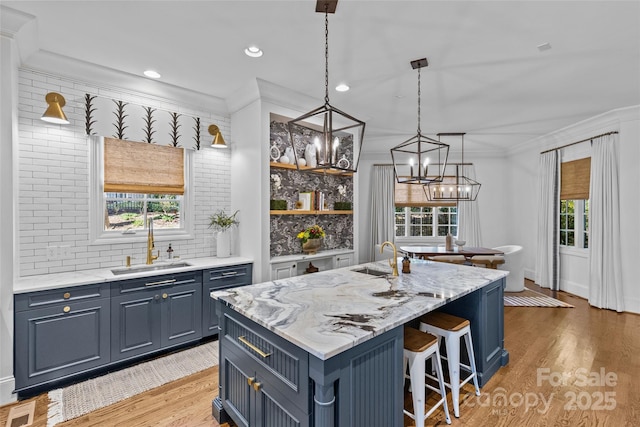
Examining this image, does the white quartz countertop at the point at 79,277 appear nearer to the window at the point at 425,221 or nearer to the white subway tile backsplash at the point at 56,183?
the white subway tile backsplash at the point at 56,183

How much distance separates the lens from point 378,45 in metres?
2.67

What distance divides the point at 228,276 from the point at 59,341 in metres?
1.52

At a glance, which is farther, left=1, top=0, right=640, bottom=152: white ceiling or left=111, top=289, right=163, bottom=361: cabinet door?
left=111, top=289, right=163, bottom=361: cabinet door

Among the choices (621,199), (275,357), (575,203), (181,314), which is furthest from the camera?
(575,203)

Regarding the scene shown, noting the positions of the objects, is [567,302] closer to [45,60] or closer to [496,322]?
[496,322]

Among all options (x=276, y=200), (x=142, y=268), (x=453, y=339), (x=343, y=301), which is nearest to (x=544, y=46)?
(x=453, y=339)

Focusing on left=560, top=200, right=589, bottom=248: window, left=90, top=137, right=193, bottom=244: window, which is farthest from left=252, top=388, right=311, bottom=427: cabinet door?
left=560, top=200, right=589, bottom=248: window

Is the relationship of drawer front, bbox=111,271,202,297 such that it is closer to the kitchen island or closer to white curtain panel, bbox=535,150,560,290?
the kitchen island

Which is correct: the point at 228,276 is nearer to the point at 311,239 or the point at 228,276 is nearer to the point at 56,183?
the point at 311,239

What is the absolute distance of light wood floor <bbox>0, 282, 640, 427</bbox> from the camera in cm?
216

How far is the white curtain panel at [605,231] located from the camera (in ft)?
14.5

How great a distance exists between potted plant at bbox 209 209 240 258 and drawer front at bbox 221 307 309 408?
2.00m

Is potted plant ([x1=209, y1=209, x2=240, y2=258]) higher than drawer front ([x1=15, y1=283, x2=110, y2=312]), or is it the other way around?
potted plant ([x1=209, y1=209, x2=240, y2=258])

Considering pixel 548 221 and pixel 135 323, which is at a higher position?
pixel 548 221
